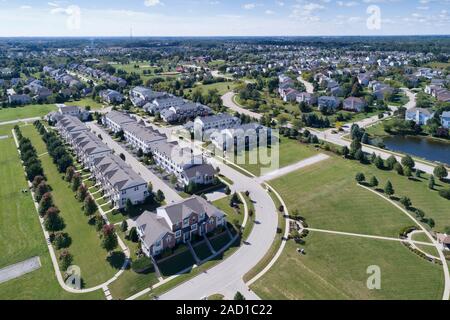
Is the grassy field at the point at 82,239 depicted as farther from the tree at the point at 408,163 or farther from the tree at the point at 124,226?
the tree at the point at 408,163

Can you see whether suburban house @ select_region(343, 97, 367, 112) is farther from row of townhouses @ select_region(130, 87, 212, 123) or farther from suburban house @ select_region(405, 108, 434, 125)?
row of townhouses @ select_region(130, 87, 212, 123)

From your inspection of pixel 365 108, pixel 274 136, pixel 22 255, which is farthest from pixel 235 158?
pixel 365 108

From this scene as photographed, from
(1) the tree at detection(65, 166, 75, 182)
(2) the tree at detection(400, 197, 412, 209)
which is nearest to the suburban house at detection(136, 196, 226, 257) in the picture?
(1) the tree at detection(65, 166, 75, 182)

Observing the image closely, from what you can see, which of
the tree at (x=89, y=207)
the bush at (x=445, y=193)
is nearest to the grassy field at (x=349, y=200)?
the bush at (x=445, y=193)

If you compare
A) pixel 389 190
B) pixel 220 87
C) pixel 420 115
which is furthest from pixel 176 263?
pixel 220 87

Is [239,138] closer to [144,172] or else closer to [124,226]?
[144,172]

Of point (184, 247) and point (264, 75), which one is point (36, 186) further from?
point (264, 75)
